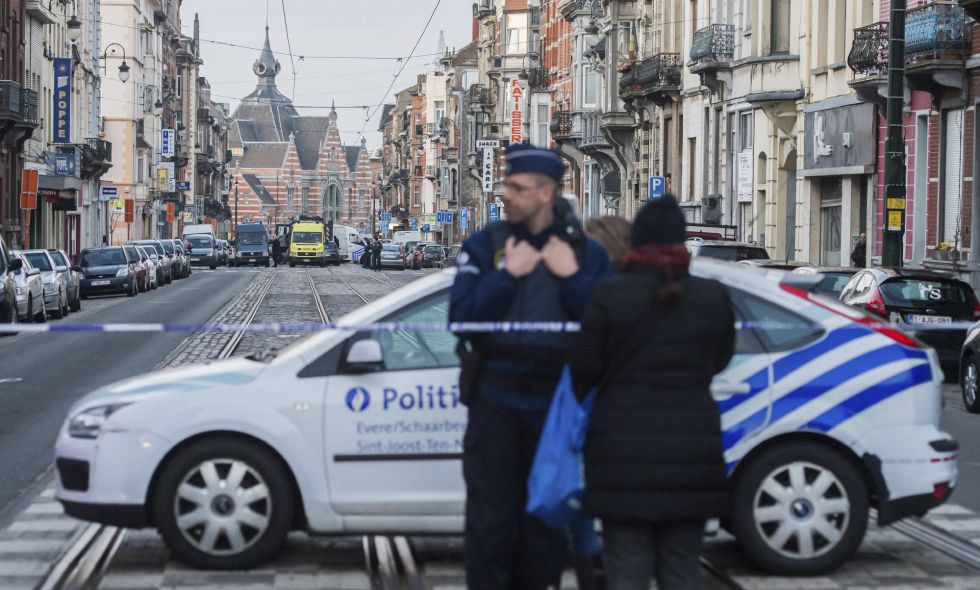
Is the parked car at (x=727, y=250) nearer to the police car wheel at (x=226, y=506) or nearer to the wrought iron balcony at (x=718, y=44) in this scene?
the wrought iron balcony at (x=718, y=44)

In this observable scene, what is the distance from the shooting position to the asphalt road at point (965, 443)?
11227mm

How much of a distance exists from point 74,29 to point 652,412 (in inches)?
2836

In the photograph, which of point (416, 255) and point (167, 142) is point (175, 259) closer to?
point (416, 255)

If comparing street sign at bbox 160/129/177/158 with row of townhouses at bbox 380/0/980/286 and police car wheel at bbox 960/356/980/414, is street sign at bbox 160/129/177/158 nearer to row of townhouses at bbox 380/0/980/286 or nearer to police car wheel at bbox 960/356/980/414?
row of townhouses at bbox 380/0/980/286

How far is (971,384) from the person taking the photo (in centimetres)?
1784

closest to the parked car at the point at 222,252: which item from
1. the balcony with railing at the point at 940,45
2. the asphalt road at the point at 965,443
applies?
the balcony with railing at the point at 940,45

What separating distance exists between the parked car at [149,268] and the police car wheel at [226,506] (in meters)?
44.6

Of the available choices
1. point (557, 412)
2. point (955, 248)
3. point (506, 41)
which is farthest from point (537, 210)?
point (506, 41)

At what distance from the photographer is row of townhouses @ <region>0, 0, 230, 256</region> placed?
57.8 m

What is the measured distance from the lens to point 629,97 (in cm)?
5638

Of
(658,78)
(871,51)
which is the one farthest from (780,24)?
(658,78)

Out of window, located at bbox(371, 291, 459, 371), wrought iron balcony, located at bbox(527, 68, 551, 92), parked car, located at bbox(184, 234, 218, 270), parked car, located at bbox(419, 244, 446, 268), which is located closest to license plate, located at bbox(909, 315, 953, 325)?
window, located at bbox(371, 291, 459, 371)

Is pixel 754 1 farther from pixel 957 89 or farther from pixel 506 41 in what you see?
pixel 506 41

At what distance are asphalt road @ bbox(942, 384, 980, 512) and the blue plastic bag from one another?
18.4ft
